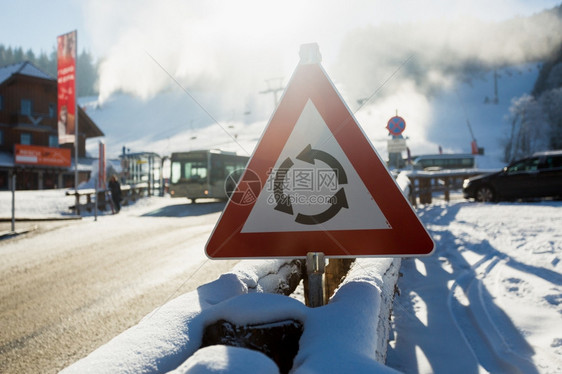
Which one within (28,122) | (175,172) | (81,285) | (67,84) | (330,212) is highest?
(67,84)

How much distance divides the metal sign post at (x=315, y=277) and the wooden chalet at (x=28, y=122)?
1583 inches

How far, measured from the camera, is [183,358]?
4.30 ft

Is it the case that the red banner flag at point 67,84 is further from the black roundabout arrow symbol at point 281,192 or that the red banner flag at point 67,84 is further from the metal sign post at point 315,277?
the metal sign post at point 315,277

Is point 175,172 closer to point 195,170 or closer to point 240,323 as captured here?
point 195,170

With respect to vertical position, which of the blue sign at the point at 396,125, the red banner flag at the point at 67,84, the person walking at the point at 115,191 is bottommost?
the person walking at the point at 115,191

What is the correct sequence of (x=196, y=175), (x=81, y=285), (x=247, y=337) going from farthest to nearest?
(x=196, y=175) < (x=81, y=285) < (x=247, y=337)

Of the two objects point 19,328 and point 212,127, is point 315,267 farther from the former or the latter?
point 212,127

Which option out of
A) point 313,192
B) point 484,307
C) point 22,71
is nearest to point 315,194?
point 313,192

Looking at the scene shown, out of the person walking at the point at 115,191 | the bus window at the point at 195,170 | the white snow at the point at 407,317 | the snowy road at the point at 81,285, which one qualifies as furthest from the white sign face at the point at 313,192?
the bus window at the point at 195,170

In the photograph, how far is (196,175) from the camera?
21094mm

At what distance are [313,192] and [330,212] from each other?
0.43 ft

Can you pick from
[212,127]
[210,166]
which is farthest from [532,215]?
[212,127]

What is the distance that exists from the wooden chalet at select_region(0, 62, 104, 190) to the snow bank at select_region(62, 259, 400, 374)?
132ft

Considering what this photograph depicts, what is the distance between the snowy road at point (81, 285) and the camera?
306 cm
